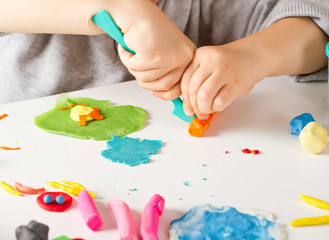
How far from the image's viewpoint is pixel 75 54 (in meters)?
0.90

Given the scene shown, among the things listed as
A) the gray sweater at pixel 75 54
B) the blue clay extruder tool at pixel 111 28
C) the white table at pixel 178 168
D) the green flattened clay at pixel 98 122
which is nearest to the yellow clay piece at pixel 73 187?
the white table at pixel 178 168

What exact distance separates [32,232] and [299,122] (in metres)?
0.39

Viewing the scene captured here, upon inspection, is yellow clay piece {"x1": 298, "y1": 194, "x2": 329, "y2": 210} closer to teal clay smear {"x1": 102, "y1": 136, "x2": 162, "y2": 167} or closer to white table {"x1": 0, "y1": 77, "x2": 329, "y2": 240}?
white table {"x1": 0, "y1": 77, "x2": 329, "y2": 240}

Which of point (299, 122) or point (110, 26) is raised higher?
point (110, 26)

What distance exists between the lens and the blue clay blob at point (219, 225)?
1.26 ft

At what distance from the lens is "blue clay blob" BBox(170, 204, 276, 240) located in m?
0.38

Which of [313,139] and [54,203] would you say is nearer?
[54,203]

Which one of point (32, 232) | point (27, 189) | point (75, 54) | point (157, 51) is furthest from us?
point (75, 54)

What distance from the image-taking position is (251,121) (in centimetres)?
62

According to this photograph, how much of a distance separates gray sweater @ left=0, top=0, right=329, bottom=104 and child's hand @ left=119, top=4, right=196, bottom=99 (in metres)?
0.31

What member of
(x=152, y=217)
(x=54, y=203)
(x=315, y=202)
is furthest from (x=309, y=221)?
(x=54, y=203)

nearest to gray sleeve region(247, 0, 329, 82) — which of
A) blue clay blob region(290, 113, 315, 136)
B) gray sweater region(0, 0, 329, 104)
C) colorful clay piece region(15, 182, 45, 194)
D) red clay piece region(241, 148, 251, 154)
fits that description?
gray sweater region(0, 0, 329, 104)

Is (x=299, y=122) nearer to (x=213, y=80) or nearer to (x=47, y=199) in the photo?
(x=213, y=80)

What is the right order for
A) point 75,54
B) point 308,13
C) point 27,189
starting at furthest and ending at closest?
point 75,54, point 308,13, point 27,189
